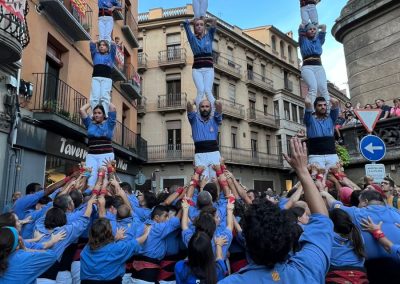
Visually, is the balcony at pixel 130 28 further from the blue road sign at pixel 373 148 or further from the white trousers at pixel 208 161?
the blue road sign at pixel 373 148

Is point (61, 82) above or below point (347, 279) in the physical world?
above

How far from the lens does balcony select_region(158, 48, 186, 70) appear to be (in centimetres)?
2791

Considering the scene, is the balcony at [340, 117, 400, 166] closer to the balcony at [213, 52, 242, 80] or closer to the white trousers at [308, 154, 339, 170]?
the white trousers at [308, 154, 339, 170]

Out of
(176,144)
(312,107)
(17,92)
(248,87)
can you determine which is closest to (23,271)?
(312,107)

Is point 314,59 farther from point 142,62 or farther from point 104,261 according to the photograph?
point 142,62

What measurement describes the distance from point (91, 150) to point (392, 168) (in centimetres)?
900

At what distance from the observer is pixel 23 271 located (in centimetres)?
330

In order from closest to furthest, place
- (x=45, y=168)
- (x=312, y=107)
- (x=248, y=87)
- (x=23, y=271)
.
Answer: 1. (x=23, y=271)
2. (x=312, y=107)
3. (x=45, y=168)
4. (x=248, y=87)

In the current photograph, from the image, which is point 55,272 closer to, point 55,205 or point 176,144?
point 55,205

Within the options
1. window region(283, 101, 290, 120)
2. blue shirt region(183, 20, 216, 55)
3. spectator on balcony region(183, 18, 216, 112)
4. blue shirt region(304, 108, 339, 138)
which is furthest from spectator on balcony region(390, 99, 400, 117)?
window region(283, 101, 290, 120)

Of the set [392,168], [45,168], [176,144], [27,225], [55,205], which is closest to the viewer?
[55,205]

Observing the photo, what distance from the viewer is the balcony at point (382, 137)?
439 inches

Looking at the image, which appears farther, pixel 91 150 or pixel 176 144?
pixel 176 144

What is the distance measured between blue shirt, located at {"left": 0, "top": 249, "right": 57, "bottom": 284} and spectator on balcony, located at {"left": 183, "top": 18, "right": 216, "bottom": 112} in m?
4.81
